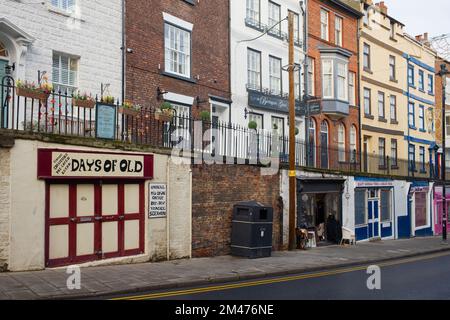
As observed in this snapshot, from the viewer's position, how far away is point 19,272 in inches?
437

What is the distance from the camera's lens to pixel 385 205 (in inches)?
1114

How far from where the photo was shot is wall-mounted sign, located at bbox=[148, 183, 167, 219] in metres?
14.3

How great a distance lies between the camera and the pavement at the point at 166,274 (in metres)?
9.56

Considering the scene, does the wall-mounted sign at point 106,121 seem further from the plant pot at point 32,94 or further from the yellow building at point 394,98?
the yellow building at point 394,98

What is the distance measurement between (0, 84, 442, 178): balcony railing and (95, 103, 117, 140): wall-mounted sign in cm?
20

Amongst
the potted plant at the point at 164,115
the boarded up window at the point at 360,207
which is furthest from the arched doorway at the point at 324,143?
the potted plant at the point at 164,115

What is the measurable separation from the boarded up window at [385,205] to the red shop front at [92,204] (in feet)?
58.2

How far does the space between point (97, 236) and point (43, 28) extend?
6421mm

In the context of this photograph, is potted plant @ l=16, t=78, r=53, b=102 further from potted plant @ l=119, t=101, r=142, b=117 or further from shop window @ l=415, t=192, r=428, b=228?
shop window @ l=415, t=192, r=428, b=228

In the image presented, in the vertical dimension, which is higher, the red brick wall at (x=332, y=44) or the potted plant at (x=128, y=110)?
the red brick wall at (x=332, y=44)

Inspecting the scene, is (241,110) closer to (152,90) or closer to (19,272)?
(152,90)

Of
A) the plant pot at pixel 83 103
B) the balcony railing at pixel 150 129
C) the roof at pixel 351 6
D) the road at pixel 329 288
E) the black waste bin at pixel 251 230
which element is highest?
the roof at pixel 351 6
